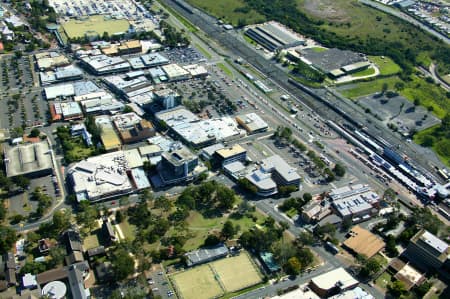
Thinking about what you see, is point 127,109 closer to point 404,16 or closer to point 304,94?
point 304,94

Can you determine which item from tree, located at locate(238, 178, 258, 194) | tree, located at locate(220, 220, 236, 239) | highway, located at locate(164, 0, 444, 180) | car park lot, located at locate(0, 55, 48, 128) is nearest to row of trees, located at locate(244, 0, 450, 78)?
highway, located at locate(164, 0, 444, 180)

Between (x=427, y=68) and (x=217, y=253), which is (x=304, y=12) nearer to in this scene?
(x=427, y=68)

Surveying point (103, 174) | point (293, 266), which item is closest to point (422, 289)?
point (293, 266)

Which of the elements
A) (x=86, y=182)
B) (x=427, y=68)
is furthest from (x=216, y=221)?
(x=427, y=68)

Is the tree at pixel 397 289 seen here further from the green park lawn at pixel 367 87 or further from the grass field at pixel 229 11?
the grass field at pixel 229 11

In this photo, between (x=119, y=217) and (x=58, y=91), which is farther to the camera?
(x=58, y=91)

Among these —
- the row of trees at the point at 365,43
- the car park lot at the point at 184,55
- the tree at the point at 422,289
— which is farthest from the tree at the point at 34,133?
the row of trees at the point at 365,43

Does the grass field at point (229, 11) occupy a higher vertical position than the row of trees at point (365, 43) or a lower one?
higher
